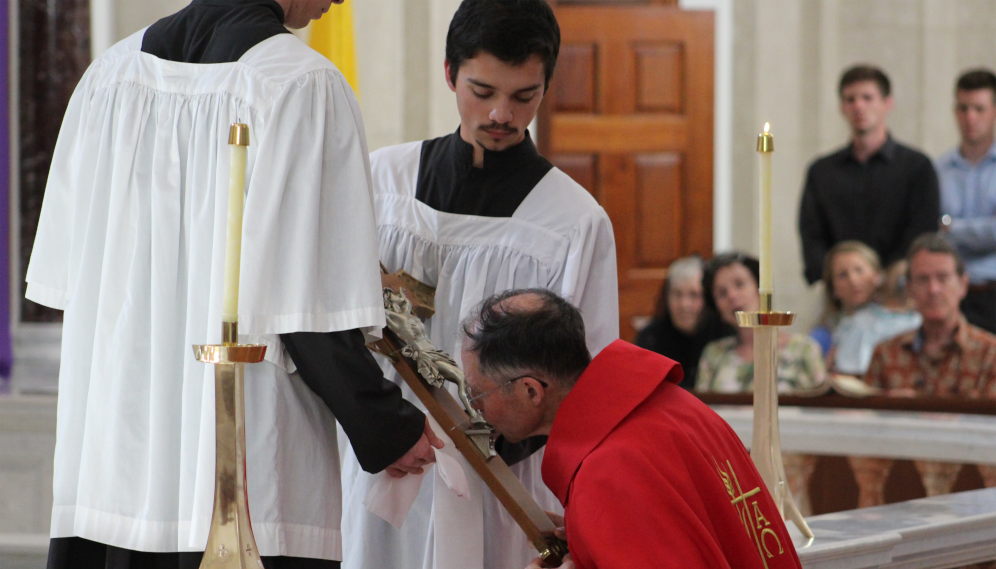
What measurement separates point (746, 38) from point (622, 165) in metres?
1.34

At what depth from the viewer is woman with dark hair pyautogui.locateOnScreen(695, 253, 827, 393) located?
538 centimetres

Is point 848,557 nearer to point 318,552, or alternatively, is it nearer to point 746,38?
point 318,552

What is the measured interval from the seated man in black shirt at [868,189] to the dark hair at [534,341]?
17.7ft

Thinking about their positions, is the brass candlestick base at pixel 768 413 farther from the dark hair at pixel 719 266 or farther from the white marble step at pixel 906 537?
the dark hair at pixel 719 266

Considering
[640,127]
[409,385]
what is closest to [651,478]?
[409,385]

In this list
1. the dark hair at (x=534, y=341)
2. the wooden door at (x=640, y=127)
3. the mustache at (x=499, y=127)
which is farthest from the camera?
the wooden door at (x=640, y=127)

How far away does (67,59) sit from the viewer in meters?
6.17

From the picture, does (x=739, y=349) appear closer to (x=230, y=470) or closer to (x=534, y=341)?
(x=534, y=341)

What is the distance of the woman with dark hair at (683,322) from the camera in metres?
6.02

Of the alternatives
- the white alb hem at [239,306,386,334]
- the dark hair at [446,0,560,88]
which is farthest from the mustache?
the white alb hem at [239,306,386,334]

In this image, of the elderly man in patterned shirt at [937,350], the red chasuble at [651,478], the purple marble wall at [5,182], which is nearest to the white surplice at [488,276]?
the red chasuble at [651,478]

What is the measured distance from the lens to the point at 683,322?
626cm

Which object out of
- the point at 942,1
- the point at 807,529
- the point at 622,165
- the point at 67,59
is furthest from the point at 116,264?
the point at 942,1

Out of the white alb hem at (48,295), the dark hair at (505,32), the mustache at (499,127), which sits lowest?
the white alb hem at (48,295)
